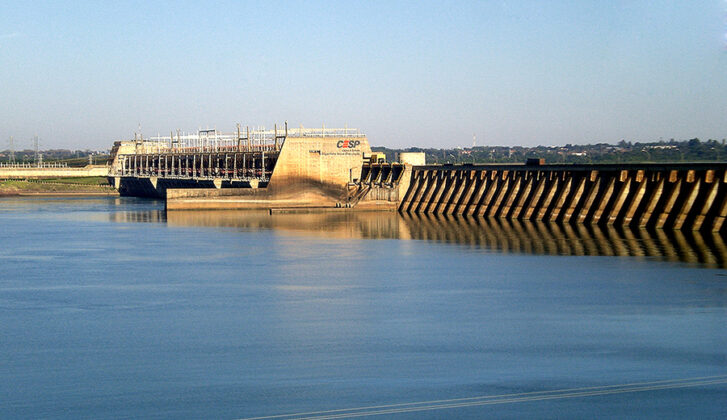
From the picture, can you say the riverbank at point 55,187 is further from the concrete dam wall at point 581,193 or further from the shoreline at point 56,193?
the concrete dam wall at point 581,193

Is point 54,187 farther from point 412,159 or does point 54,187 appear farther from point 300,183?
point 412,159

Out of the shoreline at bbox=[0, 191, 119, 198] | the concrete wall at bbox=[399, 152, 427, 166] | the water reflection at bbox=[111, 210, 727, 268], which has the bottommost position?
the shoreline at bbox=[0, 191, 119, 198]

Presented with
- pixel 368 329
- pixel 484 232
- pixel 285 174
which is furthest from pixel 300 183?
pixel 368 329

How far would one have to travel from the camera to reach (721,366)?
81.7 ft

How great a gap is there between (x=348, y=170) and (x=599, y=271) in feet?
157

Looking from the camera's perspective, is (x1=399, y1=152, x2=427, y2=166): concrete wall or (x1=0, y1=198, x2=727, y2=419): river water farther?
(x1=399, y1=152, x2=427, y2=166): concrete wall

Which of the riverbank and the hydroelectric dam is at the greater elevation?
the hydroelectric dam

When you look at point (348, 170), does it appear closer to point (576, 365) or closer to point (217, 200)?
point (217, 200)

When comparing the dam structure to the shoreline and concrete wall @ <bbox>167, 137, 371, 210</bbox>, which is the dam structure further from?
the shoreline

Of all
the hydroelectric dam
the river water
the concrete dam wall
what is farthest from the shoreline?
the river water

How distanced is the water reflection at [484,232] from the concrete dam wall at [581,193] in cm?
152

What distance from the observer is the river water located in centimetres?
2194

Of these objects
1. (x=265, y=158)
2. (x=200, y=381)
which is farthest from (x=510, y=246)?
(x=265, y=158)

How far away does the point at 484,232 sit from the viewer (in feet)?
216
